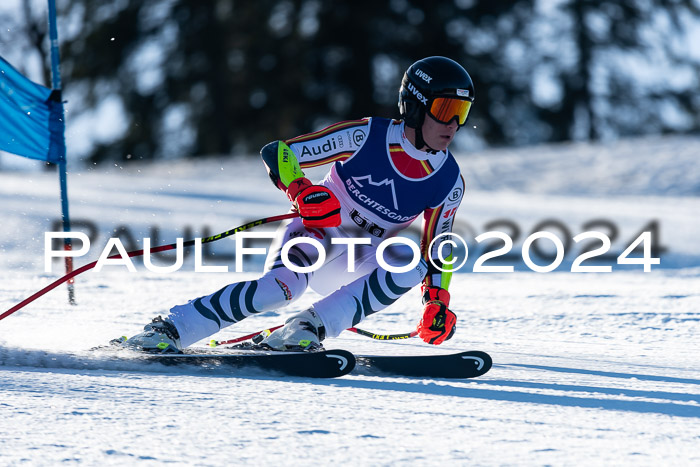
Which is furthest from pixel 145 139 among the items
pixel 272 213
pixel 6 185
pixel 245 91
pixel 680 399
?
pixel 680 399

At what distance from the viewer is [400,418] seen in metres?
2.76

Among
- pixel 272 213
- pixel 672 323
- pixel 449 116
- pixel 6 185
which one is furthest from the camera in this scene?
pixel 6 185

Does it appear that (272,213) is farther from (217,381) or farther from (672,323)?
(217,381)

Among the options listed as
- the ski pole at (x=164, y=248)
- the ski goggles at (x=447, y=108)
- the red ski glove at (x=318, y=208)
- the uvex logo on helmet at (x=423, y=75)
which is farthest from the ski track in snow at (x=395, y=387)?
the uvex logo on helmet at (x=423, y=75)

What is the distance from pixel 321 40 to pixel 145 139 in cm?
451

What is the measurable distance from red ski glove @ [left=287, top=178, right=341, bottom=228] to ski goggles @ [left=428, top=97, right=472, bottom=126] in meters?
0.56

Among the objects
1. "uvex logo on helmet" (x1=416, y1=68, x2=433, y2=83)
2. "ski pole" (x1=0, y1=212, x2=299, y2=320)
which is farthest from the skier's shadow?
"uvex logo on helmet" (x1=416, y1=68, x2=433, y2=83)

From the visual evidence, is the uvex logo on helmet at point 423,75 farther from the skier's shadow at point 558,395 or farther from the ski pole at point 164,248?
the skier's shadow at point 558,395

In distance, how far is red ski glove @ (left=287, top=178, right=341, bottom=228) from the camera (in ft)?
11.9

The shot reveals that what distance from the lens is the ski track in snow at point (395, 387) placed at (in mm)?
2424
